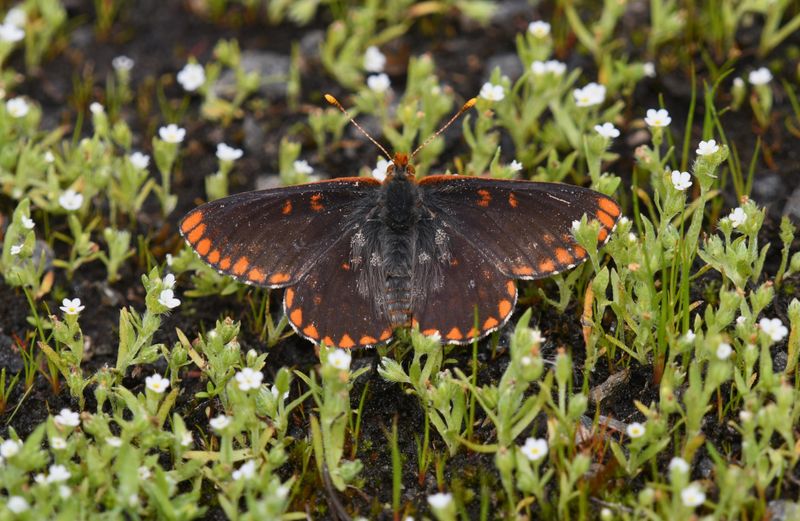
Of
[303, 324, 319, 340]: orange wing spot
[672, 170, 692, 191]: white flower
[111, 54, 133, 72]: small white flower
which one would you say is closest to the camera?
[303, 324, 319, 340]: orange wing spot

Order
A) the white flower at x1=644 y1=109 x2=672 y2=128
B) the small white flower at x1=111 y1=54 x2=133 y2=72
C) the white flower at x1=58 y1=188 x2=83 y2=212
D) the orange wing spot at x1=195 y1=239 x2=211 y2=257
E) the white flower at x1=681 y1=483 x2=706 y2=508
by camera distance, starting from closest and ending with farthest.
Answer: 1. the white flower at x1=681 y1=483 x2=706 y2=508
2. the orange wing spot at x1=195 y1=239 x2=211 y2=257
3. the white flower at x1=644 y1=109 x2=672 y2=128
4. the white flower at x1=58 y1=188 x2=83 y2=212
5. the small white flower at x1=111 y1=54 x2=133 y2=72

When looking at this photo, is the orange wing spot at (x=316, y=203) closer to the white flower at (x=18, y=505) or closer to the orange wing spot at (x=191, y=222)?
the orange wing spot at (x=191, y=222)

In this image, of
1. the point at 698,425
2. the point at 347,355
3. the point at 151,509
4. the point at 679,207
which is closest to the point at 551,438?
the point at 698,425

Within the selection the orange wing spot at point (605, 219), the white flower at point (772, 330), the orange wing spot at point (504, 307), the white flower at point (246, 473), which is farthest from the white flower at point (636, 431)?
the white flower at point (246, 473)

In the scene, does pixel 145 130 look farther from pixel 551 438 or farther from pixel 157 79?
pixel 551 438

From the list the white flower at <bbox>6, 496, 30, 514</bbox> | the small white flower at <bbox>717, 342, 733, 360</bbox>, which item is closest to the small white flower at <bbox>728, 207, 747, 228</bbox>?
the small white flower at <bbox>717, 342, 733, 360</bbox>

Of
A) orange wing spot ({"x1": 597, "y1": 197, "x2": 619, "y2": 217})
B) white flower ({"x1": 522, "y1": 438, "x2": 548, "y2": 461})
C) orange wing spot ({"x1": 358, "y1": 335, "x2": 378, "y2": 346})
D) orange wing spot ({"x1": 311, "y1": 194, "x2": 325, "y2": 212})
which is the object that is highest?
orange wing spot ({"x1": 597, "y1": 197, "x2": 619, "y2": 217})

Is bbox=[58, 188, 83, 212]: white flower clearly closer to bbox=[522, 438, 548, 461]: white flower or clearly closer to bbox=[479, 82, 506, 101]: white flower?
bbox=[479, 82, 506, 101]: white flower

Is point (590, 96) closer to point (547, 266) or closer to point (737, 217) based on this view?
point (737, 217)
